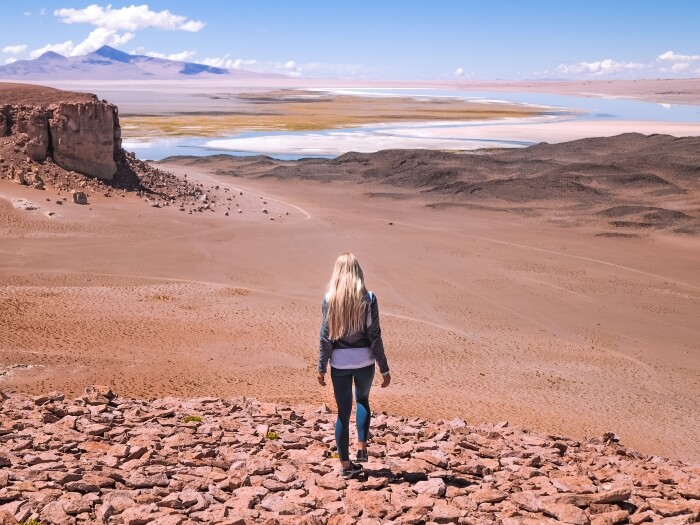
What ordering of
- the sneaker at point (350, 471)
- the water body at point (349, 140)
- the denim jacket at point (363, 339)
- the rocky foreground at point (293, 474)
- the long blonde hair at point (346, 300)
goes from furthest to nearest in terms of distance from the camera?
the water body at point (349, 140), the sneaker at point (350, 471), the denim jacket at point (363, 339), the long blonde hair at point (346, 300), the rocky foreground at point (293, 474)

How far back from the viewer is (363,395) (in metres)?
6.97

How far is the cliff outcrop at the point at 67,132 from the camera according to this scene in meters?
28.4

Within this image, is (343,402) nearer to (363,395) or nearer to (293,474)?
Result: (363,395)

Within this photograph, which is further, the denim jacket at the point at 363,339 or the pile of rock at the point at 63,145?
the pile of rock at the point at 63,145

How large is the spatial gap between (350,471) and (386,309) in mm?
13066

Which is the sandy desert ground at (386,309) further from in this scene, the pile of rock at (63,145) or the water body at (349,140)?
the water body at (349,140)

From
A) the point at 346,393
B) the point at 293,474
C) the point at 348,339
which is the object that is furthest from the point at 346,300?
the point at 293,474

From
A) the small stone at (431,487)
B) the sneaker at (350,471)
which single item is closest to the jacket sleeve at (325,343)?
the sneaker at (350,471)

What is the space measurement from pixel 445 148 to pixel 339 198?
2201 centimetres

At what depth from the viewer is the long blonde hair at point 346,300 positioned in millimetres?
6637

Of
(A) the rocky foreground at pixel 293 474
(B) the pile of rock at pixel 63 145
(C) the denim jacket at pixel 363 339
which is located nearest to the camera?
(A) the rocky foreground at pixel 293 474

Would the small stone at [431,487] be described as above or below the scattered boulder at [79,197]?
below

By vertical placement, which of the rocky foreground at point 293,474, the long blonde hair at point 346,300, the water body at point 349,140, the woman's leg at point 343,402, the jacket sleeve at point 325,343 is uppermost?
the water body at point 349,140

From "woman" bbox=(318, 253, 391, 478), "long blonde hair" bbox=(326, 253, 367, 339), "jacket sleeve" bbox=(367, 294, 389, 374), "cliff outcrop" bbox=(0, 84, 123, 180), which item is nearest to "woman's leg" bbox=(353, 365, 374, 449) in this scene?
"woman" bbox=(318, 253, 391, 478)
